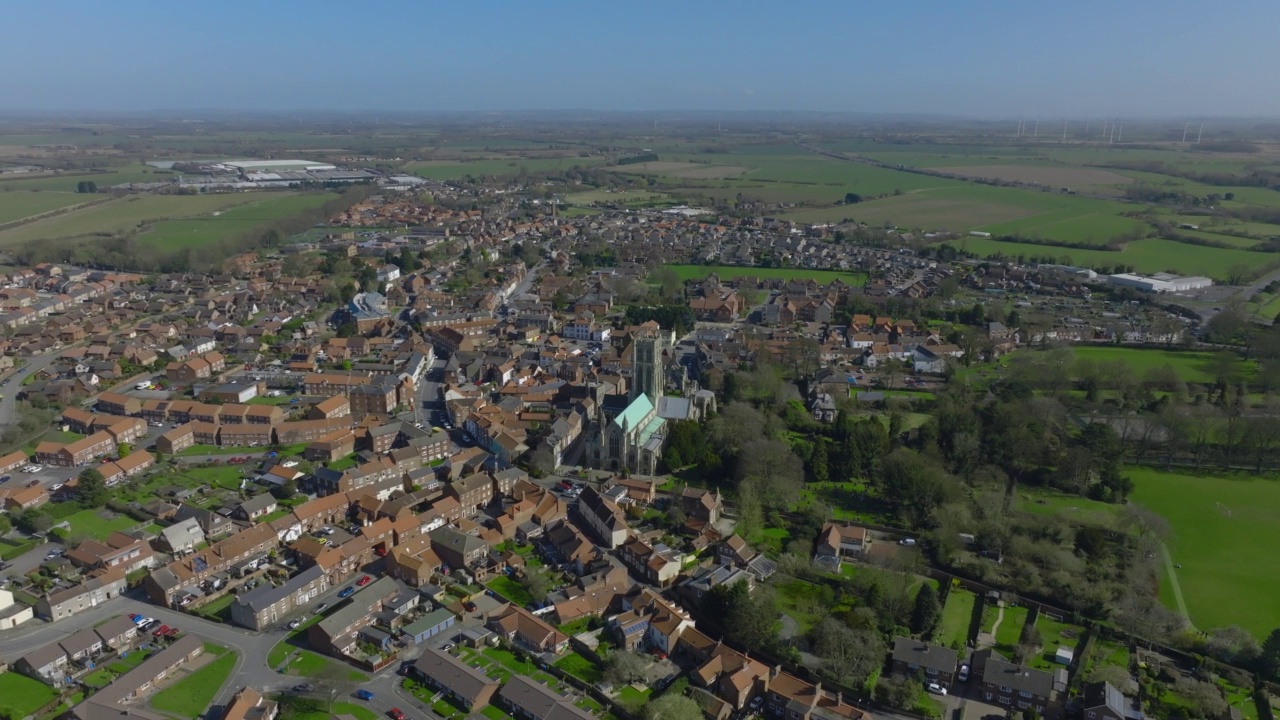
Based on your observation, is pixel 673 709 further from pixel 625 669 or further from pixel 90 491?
pixel 90 491

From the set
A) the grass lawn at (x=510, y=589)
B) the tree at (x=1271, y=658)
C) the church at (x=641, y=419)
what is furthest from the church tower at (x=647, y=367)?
the tree at (x=1271, y=658)

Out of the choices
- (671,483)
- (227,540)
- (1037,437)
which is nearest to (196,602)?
(227,540)

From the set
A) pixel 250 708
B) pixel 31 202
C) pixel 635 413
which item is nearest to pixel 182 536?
pixel 250 708

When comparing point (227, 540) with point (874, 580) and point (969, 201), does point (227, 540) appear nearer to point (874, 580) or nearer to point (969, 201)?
point (874, 580)

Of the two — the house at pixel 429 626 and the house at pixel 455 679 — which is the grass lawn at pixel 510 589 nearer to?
the house at pixel 429 626

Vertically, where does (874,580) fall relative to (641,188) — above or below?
below

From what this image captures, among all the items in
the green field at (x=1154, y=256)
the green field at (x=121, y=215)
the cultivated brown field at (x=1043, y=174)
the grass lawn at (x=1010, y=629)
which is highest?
the cultivated brown field at (x=1043, y=174)
